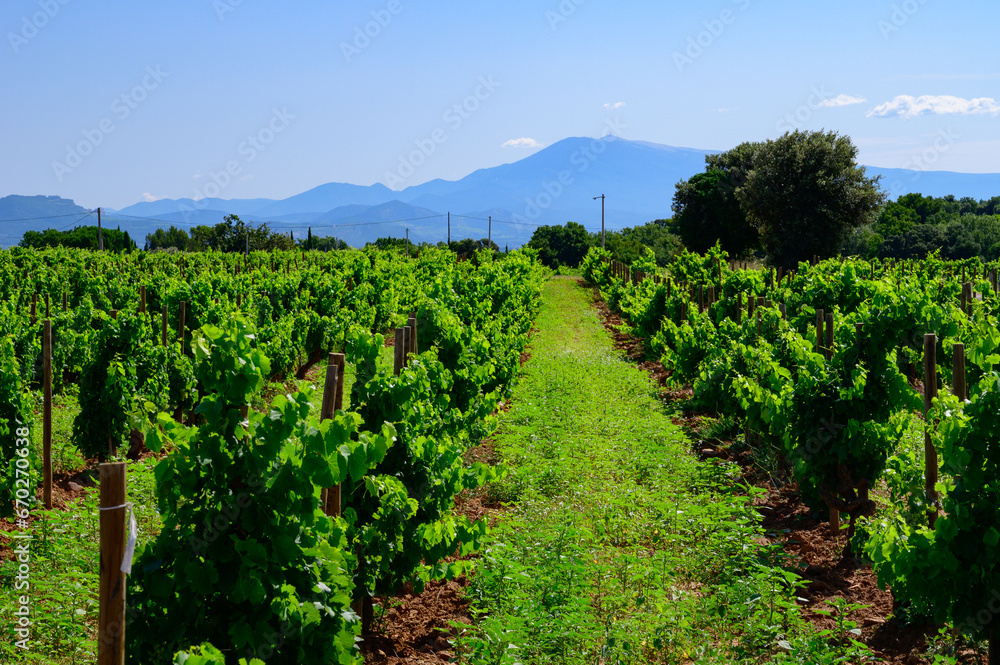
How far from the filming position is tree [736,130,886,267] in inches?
1366

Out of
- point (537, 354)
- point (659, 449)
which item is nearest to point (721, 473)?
point (659, 449)

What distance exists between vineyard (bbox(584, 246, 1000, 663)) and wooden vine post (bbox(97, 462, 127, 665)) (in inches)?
161

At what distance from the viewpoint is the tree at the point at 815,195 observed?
114 feet

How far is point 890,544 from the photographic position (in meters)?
4.29

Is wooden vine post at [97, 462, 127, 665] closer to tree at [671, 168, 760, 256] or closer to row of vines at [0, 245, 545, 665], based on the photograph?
row of vines at [0, 245, 545, 665]

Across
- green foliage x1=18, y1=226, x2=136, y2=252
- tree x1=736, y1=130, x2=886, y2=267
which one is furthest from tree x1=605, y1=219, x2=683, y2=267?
green foliage x1=18, y1=226, x2=136, y2=252

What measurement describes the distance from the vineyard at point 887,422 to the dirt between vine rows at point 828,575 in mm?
149

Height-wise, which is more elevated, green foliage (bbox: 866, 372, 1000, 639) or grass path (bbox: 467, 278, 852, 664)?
green foliage (bbox: 866, 372, 1000, 639)

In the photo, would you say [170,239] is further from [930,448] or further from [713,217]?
[930,448]

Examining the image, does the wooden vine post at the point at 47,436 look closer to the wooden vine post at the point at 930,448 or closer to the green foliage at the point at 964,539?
the green foliage at the point at 964,539

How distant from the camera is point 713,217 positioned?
157 ft

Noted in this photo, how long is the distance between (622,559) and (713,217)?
44691mm

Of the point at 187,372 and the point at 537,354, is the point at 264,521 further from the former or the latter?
the point at 537,354

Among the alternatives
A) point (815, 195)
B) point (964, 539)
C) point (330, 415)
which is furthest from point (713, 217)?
point (330, 415)
